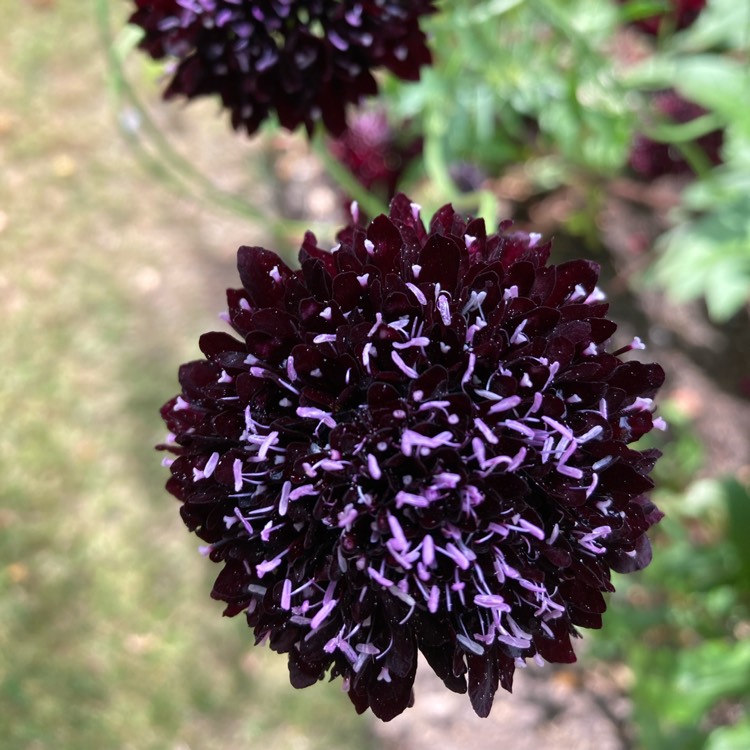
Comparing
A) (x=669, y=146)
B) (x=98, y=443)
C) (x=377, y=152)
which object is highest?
(x=669, y=146)

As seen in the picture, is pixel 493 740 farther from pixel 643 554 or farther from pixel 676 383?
pixel 643 554

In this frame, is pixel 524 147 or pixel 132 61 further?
pixel 132 61

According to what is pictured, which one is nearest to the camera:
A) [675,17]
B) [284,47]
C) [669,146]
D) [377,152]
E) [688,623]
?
[284,47]

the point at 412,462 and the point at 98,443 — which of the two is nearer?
the point at 412,462

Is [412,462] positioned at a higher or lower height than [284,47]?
lower

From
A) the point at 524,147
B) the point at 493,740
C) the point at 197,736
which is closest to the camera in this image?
the point at 493,740

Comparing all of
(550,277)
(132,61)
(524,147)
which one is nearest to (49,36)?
(132,61)

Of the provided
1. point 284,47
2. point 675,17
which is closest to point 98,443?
point 284,47

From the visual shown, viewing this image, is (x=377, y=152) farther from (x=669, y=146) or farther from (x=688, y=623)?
(x=688, y=623)
